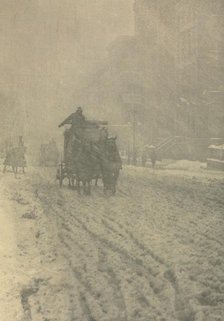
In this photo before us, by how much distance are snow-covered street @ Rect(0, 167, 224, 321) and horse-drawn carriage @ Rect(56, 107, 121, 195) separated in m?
0.89

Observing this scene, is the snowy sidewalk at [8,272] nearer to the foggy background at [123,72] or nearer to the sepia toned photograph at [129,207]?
the sepia toned photograph at [129,207]

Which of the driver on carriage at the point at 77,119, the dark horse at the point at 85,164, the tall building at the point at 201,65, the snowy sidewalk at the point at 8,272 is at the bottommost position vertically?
the snowy sidewalk at the point at 8,272

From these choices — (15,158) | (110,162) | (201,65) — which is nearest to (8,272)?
(110,162)

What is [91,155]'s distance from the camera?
1284 centimetres

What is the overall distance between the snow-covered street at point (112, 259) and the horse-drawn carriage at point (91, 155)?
890mm

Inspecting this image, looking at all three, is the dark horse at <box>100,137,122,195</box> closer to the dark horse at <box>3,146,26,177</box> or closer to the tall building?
the dark horse at <box>3,146,26,177</box>

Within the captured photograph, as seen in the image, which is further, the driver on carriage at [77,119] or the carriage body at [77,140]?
the driver on carriage at [77,119]

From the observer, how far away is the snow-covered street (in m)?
4.93

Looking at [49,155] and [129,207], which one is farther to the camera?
[49,155]

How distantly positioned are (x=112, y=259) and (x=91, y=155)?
6.55 metres

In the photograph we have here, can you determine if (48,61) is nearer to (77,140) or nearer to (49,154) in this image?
(49,154)

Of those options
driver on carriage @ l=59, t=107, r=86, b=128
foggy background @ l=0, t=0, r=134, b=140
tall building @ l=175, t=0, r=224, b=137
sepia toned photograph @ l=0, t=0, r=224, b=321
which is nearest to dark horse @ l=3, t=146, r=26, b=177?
sepia toned photograph @ l=0, t=0, r=224, b=321

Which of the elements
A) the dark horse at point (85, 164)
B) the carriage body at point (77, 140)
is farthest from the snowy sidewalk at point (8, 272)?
the carriage body at point (77, 140)

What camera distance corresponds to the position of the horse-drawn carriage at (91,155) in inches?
494
